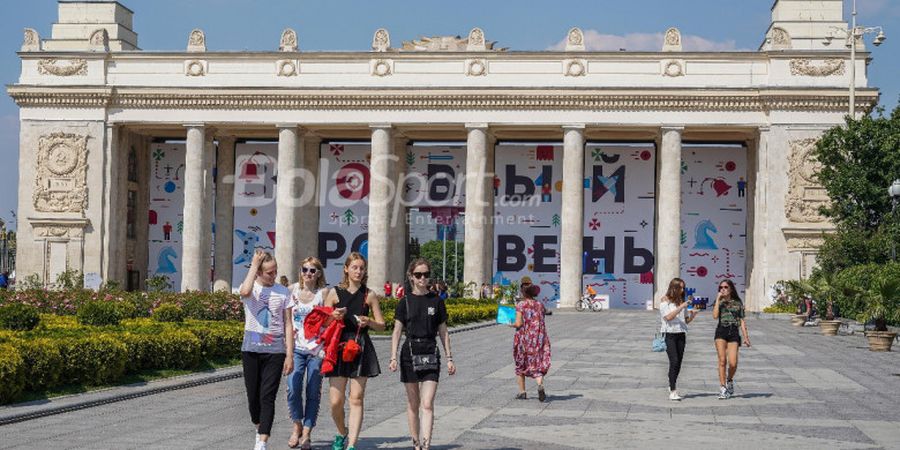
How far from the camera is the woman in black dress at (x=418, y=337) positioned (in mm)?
12898

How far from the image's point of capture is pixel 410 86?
6144 centimetres

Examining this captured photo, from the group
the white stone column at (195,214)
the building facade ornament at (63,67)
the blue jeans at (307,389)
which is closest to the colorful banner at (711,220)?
the white stone column at (195,214)

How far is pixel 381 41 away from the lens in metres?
62.5

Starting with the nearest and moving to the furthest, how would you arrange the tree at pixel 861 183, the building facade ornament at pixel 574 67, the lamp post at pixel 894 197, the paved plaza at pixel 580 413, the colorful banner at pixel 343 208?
the paved plaza at pixel 580 413 → the lamp post at pixel 894 197 → the tree at pixel 861 183 → the building facade ornament at pixel 574 67 → the colorful banner at pixel 343 208

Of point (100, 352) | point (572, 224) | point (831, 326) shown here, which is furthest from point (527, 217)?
point (100, 352)

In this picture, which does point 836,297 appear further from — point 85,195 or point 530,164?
point 85,195

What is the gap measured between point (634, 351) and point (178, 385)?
13.4 meters

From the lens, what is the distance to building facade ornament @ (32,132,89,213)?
62750 millimetres

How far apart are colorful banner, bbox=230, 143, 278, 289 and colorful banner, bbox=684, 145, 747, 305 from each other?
69.4ft

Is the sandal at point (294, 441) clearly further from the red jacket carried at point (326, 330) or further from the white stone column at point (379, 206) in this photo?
the white stone column at point (379, 206)

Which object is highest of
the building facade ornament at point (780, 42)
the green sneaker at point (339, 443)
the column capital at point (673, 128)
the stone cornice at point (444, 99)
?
the building facade ornament at point (780, 42)

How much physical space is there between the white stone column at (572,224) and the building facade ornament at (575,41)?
4.19 m

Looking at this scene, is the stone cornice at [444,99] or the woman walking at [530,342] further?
the stone cornice at [444,99]

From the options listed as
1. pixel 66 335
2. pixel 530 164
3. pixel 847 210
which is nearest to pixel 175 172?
pixel 530 164
